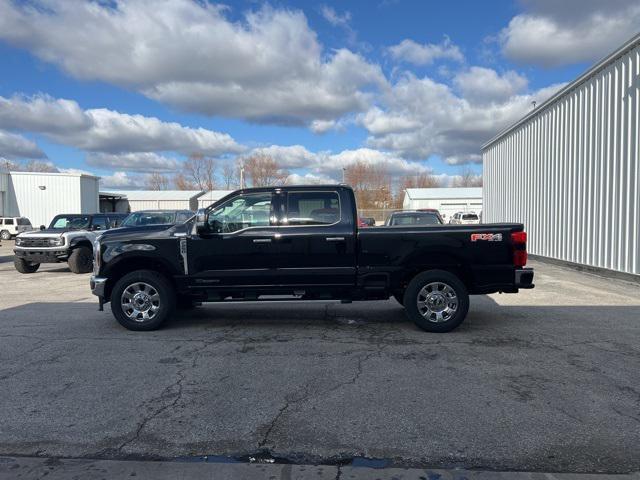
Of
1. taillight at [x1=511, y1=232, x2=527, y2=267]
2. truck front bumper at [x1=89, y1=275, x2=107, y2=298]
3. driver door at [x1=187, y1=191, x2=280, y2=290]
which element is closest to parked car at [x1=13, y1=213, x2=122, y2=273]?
truck front bumper at [x1=89, y1=275, x2=107, y2=298]

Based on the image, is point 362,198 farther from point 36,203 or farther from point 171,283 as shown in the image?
point 171,283

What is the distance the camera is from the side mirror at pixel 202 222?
272 inches

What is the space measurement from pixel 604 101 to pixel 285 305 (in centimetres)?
1033

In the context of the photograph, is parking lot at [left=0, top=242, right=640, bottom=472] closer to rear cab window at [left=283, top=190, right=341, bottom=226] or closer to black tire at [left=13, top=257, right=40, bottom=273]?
rear cab window at [left=283, top=190, right=341, bottom=226]

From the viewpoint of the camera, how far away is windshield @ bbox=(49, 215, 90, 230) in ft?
53.3

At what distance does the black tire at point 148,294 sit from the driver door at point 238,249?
0.41m

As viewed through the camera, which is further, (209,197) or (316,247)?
(209,197)

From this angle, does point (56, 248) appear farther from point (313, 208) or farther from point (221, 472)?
point (221, 472)

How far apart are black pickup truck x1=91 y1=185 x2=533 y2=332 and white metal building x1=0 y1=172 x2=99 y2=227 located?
123 feet

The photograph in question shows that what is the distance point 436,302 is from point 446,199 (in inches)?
2486

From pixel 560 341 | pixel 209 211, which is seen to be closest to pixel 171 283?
pixel 209 211

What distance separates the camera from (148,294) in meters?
7.17

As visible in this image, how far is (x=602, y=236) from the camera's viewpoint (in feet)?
43.3

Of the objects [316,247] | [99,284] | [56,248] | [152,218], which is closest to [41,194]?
[56,248]
